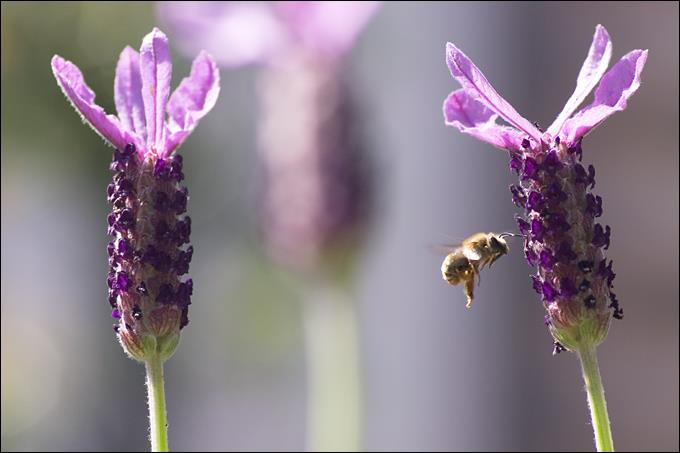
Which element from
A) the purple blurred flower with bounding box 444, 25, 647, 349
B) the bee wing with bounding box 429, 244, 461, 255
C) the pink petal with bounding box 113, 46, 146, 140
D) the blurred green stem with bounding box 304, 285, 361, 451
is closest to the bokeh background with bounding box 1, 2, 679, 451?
the blurred green stem with bounding box 304, 285, 361, 451

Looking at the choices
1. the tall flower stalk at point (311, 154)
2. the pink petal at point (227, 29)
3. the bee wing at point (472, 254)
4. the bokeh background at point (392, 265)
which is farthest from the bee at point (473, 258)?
the bokeh background at point (392, 265)

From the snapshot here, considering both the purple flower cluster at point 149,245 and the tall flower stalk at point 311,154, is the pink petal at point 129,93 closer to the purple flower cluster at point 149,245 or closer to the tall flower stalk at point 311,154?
the purple flower cluster at point 149,245

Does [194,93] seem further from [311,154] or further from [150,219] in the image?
[311,154]

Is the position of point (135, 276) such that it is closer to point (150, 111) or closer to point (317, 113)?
point (150, 111)

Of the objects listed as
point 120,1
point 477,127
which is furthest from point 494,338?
point 477,127

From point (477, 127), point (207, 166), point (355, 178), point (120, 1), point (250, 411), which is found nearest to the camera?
point (477, 127)

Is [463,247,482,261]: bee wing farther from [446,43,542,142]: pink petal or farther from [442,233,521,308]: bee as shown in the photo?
[446,43,542,142]: pink petal
